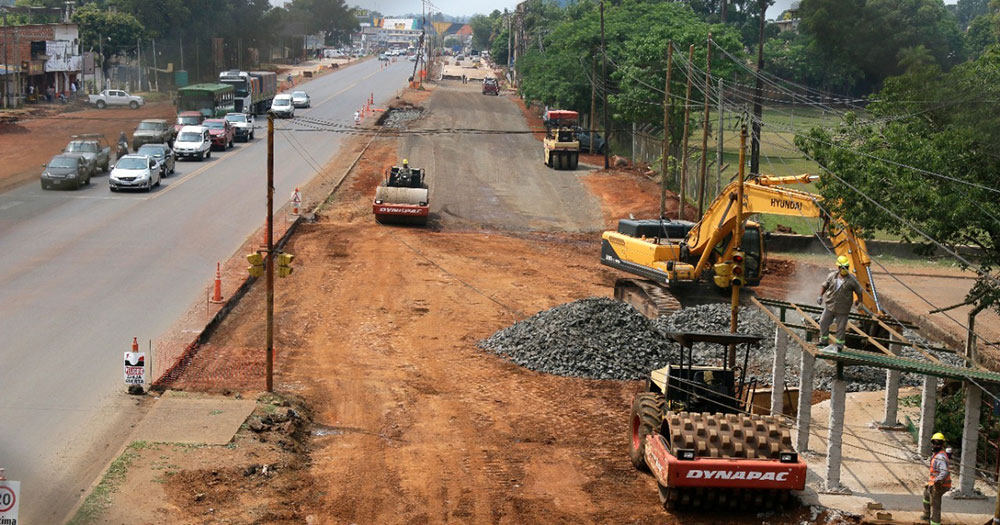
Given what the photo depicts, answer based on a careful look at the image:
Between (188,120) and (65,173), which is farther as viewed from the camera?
(188,120)

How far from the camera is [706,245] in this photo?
1195 inches

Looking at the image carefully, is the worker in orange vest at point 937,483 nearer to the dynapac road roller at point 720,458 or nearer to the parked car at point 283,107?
the dynapac road roller at point 720,458

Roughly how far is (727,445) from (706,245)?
14.4 meters

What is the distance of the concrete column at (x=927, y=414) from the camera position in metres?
18.7

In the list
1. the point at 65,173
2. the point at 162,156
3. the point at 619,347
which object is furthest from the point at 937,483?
the point at 162,156

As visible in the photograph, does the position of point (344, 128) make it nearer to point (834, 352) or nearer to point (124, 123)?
point (124, 123)

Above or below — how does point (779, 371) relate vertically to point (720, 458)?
above

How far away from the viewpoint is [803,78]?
107312 mm

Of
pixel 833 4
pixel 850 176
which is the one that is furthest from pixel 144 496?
pixel 833 4

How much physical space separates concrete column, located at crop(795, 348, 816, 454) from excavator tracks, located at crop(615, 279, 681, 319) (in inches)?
425

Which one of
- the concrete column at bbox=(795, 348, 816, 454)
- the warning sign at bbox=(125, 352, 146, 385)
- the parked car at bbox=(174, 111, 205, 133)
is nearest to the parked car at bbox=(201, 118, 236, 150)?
the parked car at bbox=(174, 111, 205, 133)

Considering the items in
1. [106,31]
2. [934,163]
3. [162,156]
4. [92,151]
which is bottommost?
[162,156]

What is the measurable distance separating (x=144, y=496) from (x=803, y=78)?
99.6 meters

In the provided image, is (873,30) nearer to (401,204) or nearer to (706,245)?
(401,204)
